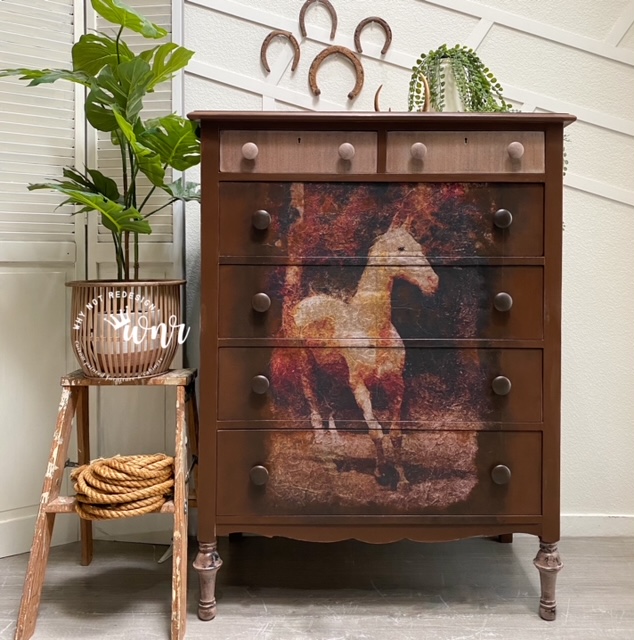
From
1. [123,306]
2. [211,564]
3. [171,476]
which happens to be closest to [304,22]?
[123,306]

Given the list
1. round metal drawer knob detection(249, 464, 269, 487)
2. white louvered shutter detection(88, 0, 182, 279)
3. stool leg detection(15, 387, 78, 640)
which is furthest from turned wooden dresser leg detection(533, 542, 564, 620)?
white louvered shutter detection(88, 0, 182, 279)

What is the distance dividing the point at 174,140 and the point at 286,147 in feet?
1.14

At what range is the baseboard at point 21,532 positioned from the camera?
2.06 meters

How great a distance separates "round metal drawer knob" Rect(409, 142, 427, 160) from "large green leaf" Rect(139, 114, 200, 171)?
1.96 ft

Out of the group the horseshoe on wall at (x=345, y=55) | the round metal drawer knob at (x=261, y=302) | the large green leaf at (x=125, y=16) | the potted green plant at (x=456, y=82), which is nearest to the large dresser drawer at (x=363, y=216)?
the round metal drawer knob at (x=261, y=302)

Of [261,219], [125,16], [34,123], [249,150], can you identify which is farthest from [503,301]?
[34,123]

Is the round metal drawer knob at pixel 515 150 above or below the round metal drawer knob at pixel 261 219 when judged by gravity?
above

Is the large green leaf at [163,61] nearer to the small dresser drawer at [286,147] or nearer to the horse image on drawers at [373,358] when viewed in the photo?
the small dresser drawer at [286,147]

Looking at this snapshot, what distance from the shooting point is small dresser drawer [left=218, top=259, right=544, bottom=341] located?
5.24 ft

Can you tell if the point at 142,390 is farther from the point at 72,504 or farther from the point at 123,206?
the point at 123,206

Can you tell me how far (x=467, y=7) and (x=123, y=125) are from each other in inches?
52.3

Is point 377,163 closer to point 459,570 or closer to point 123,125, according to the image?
point 123,125

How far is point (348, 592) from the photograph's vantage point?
181cm

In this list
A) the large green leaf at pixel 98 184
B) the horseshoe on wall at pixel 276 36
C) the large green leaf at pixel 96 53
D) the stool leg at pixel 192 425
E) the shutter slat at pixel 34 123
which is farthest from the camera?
the horseshoe on wall at pixel 276 36
